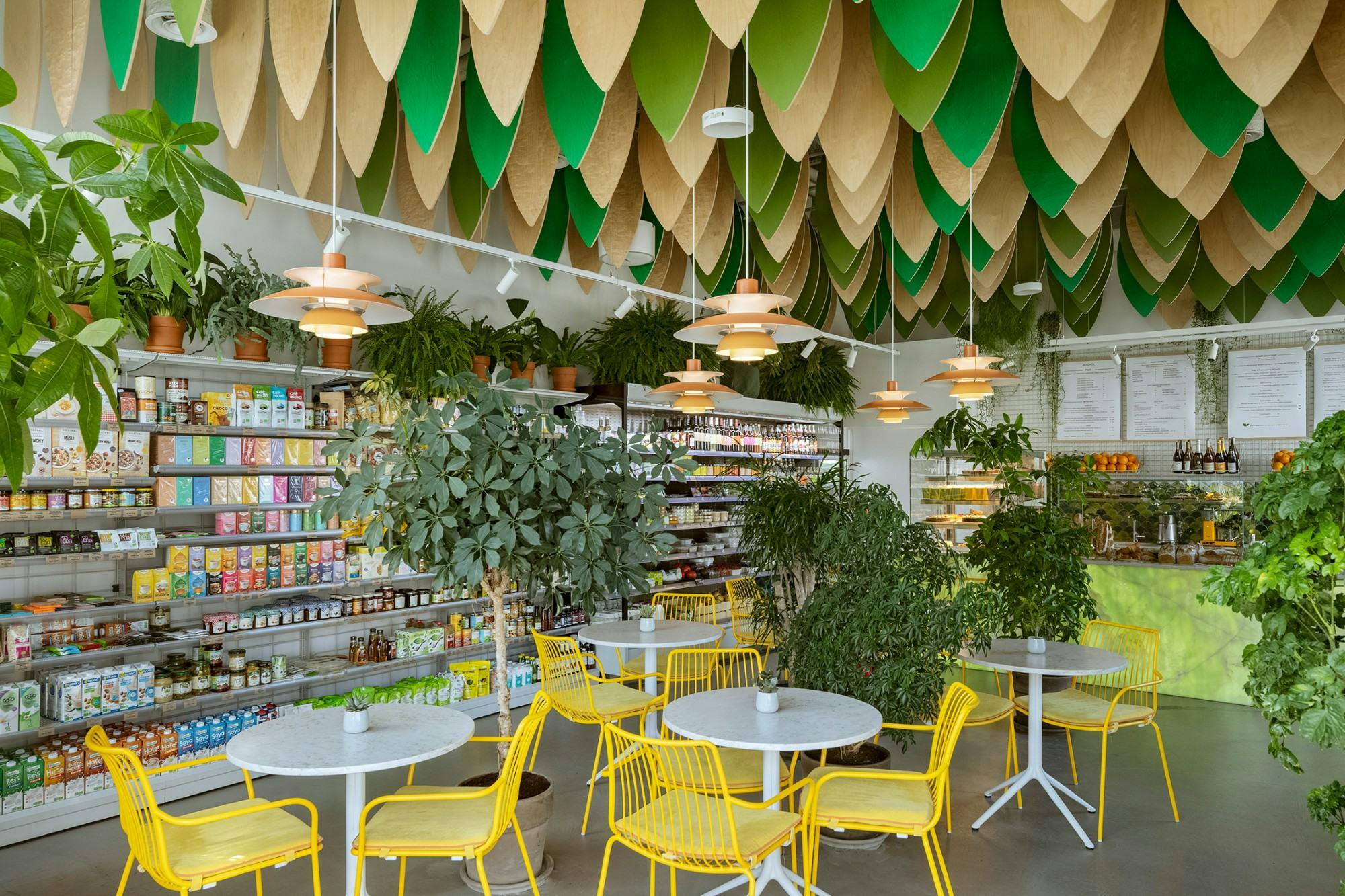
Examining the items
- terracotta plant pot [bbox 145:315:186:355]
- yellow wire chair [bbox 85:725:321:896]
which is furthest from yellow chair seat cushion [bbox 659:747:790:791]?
terracotta plant pot [bbox 145:315:186:355]

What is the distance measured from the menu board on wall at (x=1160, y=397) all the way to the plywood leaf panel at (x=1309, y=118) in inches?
195

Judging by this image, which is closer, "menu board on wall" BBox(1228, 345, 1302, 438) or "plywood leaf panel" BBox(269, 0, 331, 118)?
"plywood leaf panel" BBox(269, 0, 331, 118)

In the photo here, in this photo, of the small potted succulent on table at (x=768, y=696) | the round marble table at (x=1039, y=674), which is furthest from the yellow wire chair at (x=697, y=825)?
the round marble table at (x=1039, y=674)

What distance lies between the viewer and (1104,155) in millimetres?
5055

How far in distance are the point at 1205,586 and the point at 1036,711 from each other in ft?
7.87

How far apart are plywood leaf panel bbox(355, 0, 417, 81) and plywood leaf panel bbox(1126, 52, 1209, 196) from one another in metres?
3.68

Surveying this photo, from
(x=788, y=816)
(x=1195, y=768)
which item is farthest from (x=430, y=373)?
(x=1195, y=768)

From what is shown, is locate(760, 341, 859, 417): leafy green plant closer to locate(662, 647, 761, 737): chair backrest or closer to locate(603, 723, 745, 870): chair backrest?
locate(662, 647, 761, 737): chair backrest

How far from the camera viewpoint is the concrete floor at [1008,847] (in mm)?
3781

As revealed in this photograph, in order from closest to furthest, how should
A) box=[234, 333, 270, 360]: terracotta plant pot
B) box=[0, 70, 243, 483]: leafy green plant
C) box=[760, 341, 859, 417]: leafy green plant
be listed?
box=[0, 70, 243, 483]: leafy green plant → box=[234, 333, 270, 360]: terracotta plant pot → box=[760, 341, 859, 417]: leafy green plant

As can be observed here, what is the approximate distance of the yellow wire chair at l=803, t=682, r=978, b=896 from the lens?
322 centimetres

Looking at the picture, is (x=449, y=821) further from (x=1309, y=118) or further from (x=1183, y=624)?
(x=1183, y=624)

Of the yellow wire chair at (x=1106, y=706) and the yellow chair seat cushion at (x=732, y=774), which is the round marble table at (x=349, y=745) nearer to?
the yellow chair seat cushion at (x=732, y=774)

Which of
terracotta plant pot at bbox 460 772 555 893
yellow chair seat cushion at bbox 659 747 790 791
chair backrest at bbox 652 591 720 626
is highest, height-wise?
chair backrest at bbox 652 591 720 626
